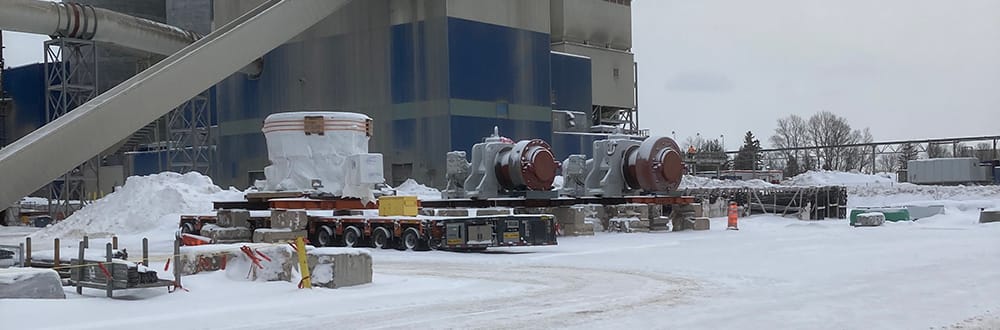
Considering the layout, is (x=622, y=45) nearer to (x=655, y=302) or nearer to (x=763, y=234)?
(x=763, y=234)

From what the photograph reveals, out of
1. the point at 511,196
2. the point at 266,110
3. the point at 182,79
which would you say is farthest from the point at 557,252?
the point at 266,110

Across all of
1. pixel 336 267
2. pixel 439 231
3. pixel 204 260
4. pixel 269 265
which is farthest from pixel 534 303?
pixel 439 231

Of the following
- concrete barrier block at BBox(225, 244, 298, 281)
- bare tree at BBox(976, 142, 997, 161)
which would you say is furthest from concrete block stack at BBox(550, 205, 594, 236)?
bare tree at BBox(976, 142, 997, 161)

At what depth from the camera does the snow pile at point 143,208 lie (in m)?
36.7

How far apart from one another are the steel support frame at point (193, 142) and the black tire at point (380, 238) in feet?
105

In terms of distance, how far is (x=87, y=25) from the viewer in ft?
160

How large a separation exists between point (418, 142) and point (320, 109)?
6.34 metres

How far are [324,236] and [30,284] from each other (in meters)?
15.2

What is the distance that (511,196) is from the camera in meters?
34.9

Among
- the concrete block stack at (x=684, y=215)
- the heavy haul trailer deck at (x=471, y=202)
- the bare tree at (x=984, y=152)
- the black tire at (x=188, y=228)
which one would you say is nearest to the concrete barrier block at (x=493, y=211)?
the heavy haul trailer deck at (x=471, y=202)

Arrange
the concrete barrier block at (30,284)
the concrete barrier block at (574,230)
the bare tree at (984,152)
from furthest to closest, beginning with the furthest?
1. the bare tree at (984,152)
2. the concrete barrier block at (574,230)
3. the concrete barrier block at (30,284)

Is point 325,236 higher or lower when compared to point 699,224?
higher

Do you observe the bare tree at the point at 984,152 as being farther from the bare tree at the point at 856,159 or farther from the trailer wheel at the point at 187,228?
the trailer wheel at the point at 187,228

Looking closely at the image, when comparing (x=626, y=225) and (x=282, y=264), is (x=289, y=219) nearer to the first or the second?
(x=626, y=225)
